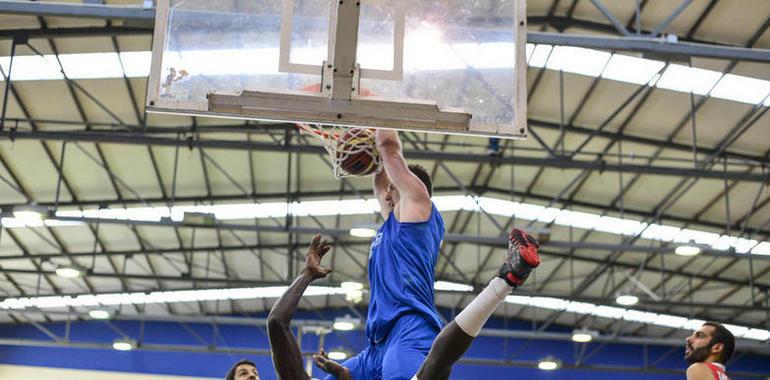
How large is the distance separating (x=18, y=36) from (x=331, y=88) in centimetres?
1294

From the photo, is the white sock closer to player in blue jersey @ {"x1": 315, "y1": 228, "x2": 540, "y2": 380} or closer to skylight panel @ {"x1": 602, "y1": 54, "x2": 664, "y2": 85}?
player in blue jersey @ {"x1": 315, "y1": 228, "x2": 540, "y2": 380}

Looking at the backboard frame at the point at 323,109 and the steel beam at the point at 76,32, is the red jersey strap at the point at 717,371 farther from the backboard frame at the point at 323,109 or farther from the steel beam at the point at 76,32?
the steel beam at the point at 76,32

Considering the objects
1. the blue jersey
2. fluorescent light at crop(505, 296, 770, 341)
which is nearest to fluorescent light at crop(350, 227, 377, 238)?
fluorescent light at crop(505, 296, 770, 341)

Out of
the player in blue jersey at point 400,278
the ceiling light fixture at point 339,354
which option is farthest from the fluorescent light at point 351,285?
the player in blue jersey at point 400,278

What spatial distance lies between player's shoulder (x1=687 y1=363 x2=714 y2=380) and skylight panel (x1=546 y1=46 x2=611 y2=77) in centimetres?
1091

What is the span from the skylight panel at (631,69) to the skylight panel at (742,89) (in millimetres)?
1308

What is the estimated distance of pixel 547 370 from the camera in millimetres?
30875

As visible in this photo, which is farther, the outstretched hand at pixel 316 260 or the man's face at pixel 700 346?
the man's face at pixel 700 346

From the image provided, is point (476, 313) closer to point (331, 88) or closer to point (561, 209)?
point (331, 88)

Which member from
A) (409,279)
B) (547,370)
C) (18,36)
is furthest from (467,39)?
(547,370)

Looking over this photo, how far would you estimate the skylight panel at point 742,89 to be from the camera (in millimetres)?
17562

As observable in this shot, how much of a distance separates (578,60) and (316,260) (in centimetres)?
1354

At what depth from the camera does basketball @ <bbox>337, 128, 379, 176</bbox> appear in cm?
604

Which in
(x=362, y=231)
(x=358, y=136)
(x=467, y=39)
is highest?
(x=362, y=231)
